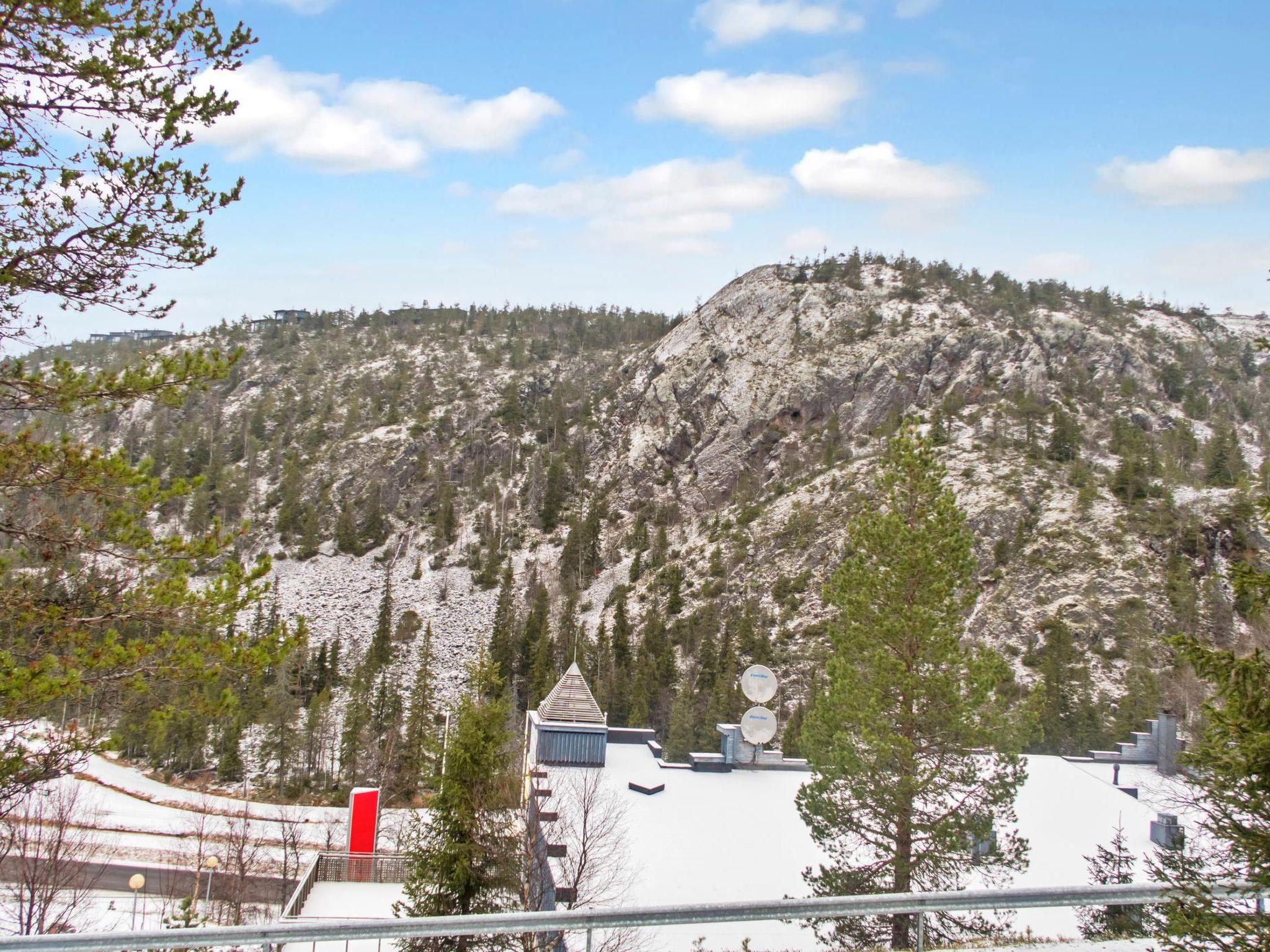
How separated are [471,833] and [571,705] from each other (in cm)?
739

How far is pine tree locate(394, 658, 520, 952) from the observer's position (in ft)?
38.9

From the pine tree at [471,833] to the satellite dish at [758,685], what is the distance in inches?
323

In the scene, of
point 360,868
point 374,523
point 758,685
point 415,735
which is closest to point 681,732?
point 415,735

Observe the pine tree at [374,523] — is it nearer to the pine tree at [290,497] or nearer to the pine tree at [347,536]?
the pine tree at [347,536]

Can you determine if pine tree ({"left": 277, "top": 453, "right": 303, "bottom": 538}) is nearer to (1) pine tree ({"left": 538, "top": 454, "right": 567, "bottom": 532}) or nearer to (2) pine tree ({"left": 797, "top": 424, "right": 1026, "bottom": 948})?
(1) pine tree ({"left": 538, "top": 454, "right": 567, "bottom": 532})

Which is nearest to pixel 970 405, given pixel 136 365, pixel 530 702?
pixel 530 702

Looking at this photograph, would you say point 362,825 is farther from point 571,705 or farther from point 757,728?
point 757,728

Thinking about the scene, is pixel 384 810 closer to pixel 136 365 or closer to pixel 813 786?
pixel 813 786

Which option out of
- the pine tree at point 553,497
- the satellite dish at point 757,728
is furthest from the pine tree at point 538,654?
the satellite dish at point 757,728

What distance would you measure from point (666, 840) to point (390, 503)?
64991 mm

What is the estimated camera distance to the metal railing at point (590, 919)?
3.86 metres

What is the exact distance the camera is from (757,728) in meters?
19.0

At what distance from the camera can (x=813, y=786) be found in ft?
40.0

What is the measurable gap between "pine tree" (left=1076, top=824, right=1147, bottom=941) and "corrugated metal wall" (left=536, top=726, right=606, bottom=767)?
32.1 feet
